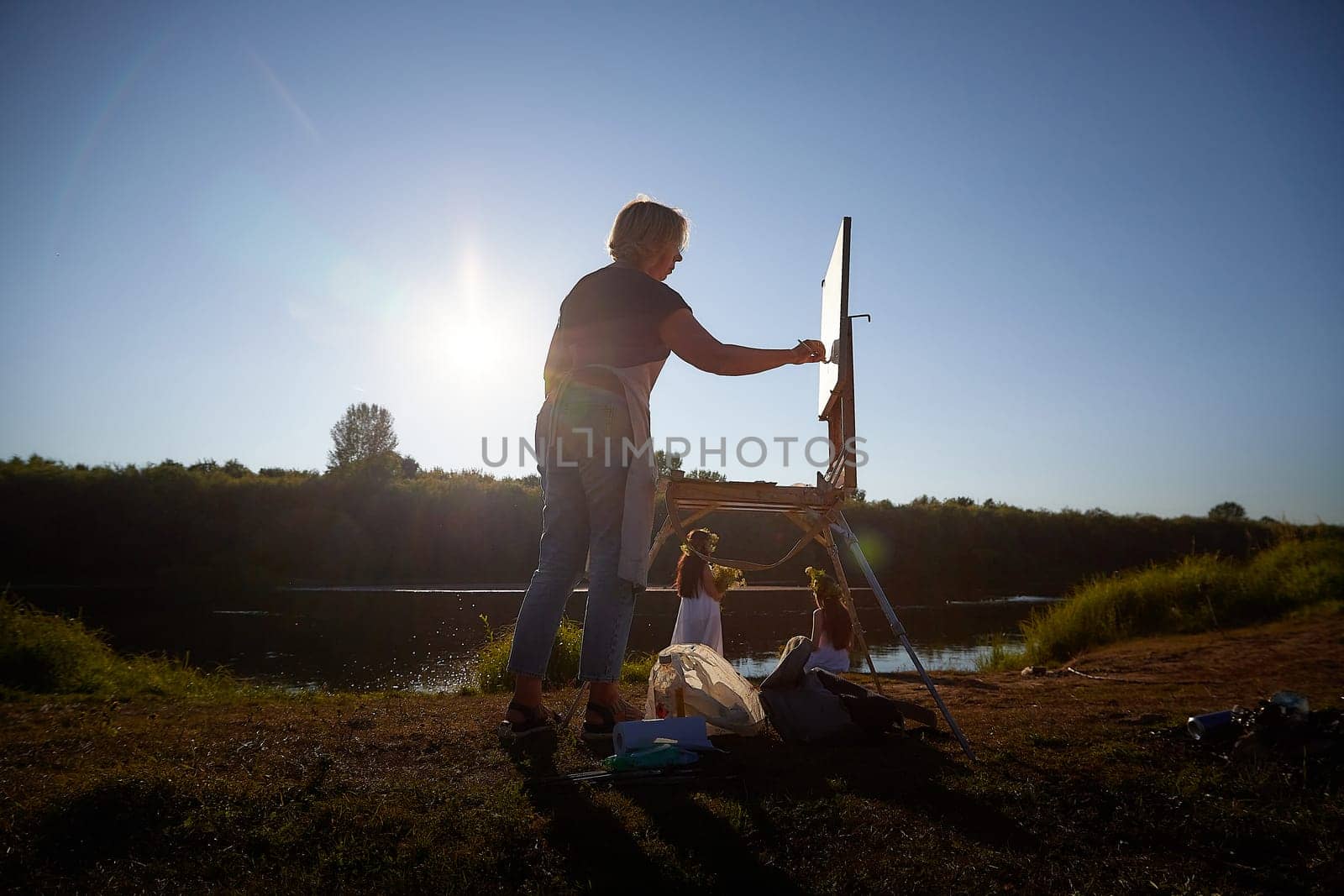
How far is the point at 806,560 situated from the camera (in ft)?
100

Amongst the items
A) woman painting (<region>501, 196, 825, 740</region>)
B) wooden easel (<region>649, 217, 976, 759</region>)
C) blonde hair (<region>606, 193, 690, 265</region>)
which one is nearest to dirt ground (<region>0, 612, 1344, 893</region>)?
woman painting (<region>501, 196, 825, 740</region>)

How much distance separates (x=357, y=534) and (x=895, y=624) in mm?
25783

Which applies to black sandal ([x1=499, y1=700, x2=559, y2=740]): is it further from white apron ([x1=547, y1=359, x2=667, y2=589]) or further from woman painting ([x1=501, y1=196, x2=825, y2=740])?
white apron ([x1=547, y1=359, x2=667, y2=589])

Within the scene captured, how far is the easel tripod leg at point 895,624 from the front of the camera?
2.46 metres

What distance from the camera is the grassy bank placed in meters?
9.52

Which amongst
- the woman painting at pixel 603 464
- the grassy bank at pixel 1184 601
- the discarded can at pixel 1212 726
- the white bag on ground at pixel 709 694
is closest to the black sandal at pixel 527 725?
the woman painting at pixel 603 464

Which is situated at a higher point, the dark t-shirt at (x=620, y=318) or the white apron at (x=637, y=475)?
the dark t-shirt at (x=620, y=318)

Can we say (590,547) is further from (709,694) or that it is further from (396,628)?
(396,628)

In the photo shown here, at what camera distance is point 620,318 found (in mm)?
2781

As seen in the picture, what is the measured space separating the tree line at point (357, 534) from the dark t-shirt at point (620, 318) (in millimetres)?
20927

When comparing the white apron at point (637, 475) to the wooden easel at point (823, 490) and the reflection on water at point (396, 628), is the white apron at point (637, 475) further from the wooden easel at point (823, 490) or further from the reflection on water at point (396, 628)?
the reflection on water at point (396, 628)

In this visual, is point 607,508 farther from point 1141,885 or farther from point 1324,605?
point 1324,605

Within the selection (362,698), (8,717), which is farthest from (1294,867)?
Answer: (8,717)

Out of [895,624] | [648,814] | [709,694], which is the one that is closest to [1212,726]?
[895,624]
